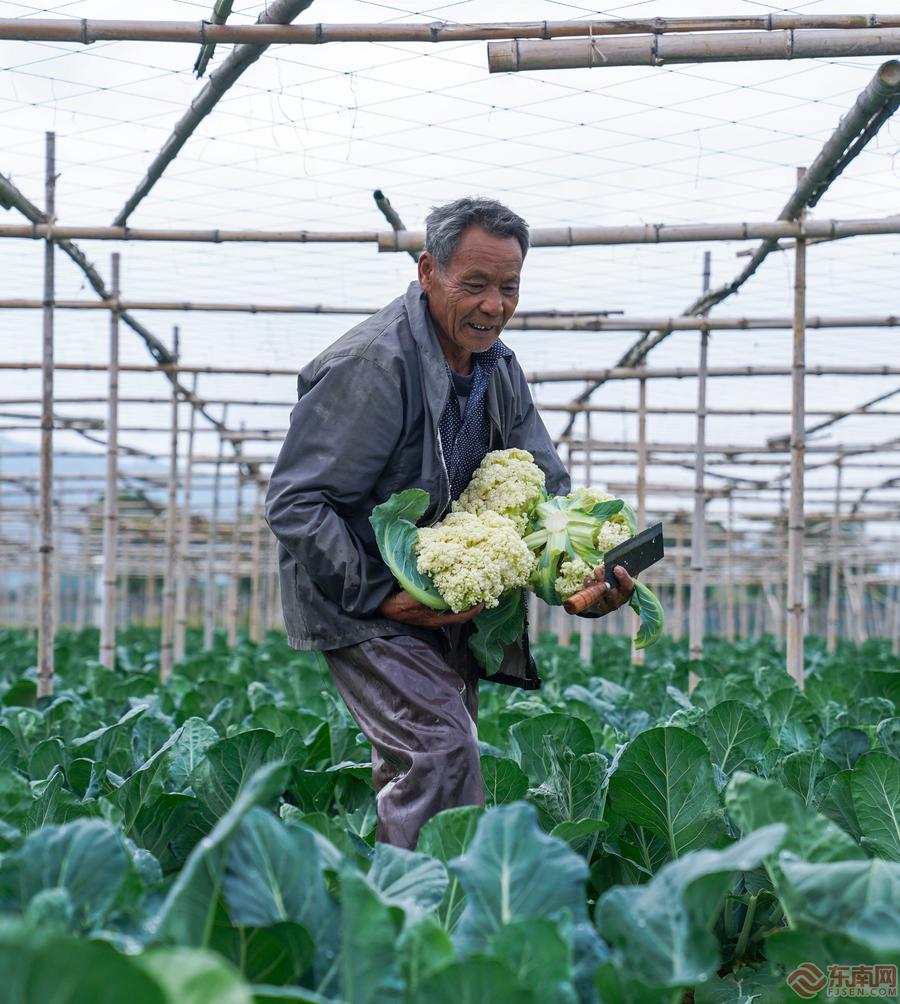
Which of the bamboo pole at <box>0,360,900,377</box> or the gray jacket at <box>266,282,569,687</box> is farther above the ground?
the bamboo pole at <box>0,360,900,377</box>

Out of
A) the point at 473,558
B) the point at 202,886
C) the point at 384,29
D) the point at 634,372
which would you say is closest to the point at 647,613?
the point at 473,558

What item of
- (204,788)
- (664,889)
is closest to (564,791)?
(204,788)

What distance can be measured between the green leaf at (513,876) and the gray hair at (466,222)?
1.65 metres

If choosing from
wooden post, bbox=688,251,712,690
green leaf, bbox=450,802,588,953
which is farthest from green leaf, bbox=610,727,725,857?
wooden post, bbox=688,251,712,690

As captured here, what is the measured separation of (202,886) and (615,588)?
157cm

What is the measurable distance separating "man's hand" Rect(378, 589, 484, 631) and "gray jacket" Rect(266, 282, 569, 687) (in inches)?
1.2

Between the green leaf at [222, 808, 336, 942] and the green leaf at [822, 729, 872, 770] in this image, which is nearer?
the green leaf at [222, 808, 336, 942]

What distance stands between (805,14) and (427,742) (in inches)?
143

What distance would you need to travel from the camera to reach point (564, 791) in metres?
3.60

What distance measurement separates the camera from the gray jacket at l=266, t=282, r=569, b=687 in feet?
10.2

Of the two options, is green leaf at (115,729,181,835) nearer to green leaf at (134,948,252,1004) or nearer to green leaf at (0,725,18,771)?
green leaf at (0,725,18,771)

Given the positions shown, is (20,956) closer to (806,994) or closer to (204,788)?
(806,994)

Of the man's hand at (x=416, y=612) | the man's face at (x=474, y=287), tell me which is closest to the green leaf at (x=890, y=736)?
the man's hand at (x=416, y=612)

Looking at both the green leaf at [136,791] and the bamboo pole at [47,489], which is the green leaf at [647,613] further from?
the bamboo pole at [47,489]
